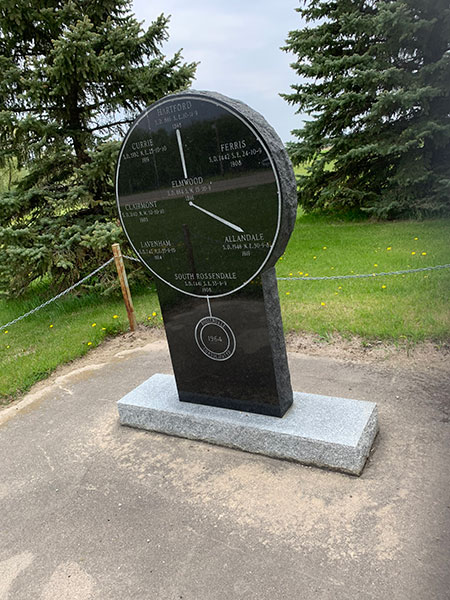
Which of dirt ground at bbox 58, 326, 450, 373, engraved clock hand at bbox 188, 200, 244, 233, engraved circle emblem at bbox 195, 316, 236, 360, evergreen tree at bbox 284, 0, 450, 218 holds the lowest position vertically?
dirt ground at bbox 58, 326, 450, 373

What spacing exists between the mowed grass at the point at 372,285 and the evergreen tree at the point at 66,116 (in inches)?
116

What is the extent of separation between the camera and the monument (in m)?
2.78

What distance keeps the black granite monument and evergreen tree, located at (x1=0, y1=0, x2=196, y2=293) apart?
326 centimetres

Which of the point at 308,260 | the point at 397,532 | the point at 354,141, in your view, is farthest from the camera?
the point at 354,141

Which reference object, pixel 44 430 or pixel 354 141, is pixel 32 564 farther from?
pixel 354 141

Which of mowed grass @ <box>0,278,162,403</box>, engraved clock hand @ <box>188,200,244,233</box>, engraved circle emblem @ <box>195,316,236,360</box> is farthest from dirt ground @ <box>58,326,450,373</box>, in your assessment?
engraved clock hand @ <box>188,200,244,233</box>

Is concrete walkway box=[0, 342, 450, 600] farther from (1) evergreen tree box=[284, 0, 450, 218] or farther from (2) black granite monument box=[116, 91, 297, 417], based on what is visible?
(1) evergreen tree box=[284, 0, 450, 218]

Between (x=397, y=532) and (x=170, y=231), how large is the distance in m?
2.31

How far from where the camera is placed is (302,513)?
259 centimetres

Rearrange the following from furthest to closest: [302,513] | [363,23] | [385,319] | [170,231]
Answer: [363,23], [385,319], [170,231], [302,513]

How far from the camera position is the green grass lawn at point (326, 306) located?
195 inches

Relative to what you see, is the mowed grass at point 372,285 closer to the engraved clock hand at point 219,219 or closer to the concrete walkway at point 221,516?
the concrete walkway at point 221,516

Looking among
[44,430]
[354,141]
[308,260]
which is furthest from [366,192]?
[44,430]

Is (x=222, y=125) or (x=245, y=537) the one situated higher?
(x=222, y=125)
